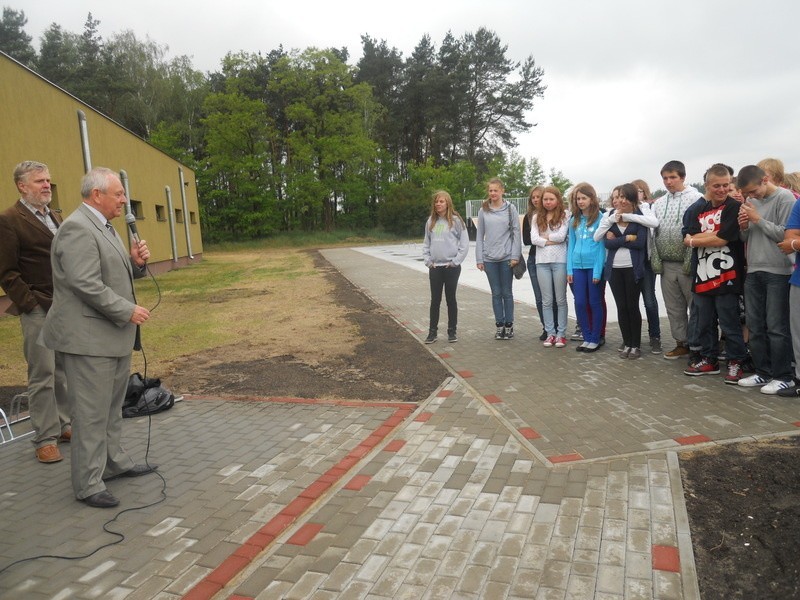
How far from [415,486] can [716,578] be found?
5.39 ft

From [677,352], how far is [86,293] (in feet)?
18.3

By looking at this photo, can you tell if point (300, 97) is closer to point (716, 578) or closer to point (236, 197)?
point (236, 197)

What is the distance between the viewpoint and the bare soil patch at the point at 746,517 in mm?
2588

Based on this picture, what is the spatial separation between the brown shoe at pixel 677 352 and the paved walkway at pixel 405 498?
62 centimetres

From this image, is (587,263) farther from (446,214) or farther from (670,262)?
(446,214)

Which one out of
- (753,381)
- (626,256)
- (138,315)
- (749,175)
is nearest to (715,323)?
(753,381)

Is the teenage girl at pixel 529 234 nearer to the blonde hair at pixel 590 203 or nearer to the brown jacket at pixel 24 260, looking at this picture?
the blonde hair at pixel 590 203

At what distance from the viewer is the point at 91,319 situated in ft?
11.7

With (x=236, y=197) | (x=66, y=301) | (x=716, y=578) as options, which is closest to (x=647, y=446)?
(x=716, y=578)

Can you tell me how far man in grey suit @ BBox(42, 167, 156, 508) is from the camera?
348cm

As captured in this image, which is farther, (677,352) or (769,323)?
(677,352)

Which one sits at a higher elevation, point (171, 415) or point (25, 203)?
point (25, 203)

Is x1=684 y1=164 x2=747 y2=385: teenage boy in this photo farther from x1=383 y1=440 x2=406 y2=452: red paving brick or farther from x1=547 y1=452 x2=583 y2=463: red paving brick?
x1=383 y1=440 x2=406 y2=452: red paving brick

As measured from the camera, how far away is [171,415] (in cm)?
527
